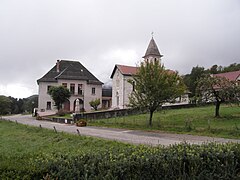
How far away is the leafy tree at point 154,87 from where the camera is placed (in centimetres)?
2417

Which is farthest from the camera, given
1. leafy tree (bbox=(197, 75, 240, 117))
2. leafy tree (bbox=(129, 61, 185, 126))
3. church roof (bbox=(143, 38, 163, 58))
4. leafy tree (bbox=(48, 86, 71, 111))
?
church roof (bbox=(143, 38, 163, 58))

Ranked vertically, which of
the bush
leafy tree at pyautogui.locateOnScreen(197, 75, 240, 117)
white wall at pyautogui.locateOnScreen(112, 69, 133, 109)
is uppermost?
white wall at pyautogui.locateOnScreen(112, 69, 133, 109)

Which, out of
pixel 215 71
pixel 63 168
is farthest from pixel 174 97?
pixel 215 71

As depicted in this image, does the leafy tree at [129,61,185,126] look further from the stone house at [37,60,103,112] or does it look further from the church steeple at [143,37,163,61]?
the church steeple at [143,37,163,61]

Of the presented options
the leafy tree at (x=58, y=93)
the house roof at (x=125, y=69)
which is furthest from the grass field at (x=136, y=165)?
the house roof at (x=125, y=69)

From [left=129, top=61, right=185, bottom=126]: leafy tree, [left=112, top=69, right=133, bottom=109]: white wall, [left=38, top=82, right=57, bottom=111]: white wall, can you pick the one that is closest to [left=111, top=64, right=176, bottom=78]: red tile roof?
[left=112, top=69, right=133, bottom=109]: white wall

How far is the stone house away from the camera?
5758 centimetres

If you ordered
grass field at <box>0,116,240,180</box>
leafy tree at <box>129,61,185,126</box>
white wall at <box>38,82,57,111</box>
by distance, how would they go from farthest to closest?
white wall at <box>38,82,57,111</box> → leafy tree at <box>129,61,185,126</box> → grass field at <box>0,116,240,180</box>

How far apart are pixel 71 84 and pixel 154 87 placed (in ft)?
121

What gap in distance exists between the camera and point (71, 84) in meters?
58.6

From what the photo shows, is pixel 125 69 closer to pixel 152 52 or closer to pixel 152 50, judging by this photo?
pixel 152 52

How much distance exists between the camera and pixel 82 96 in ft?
195

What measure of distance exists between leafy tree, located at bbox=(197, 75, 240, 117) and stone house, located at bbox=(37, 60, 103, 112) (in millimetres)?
33499

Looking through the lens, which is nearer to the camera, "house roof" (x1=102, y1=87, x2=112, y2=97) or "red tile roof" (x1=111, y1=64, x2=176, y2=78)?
"red tile roof" (x1=111, y1=64, x2=176, y2=78)
